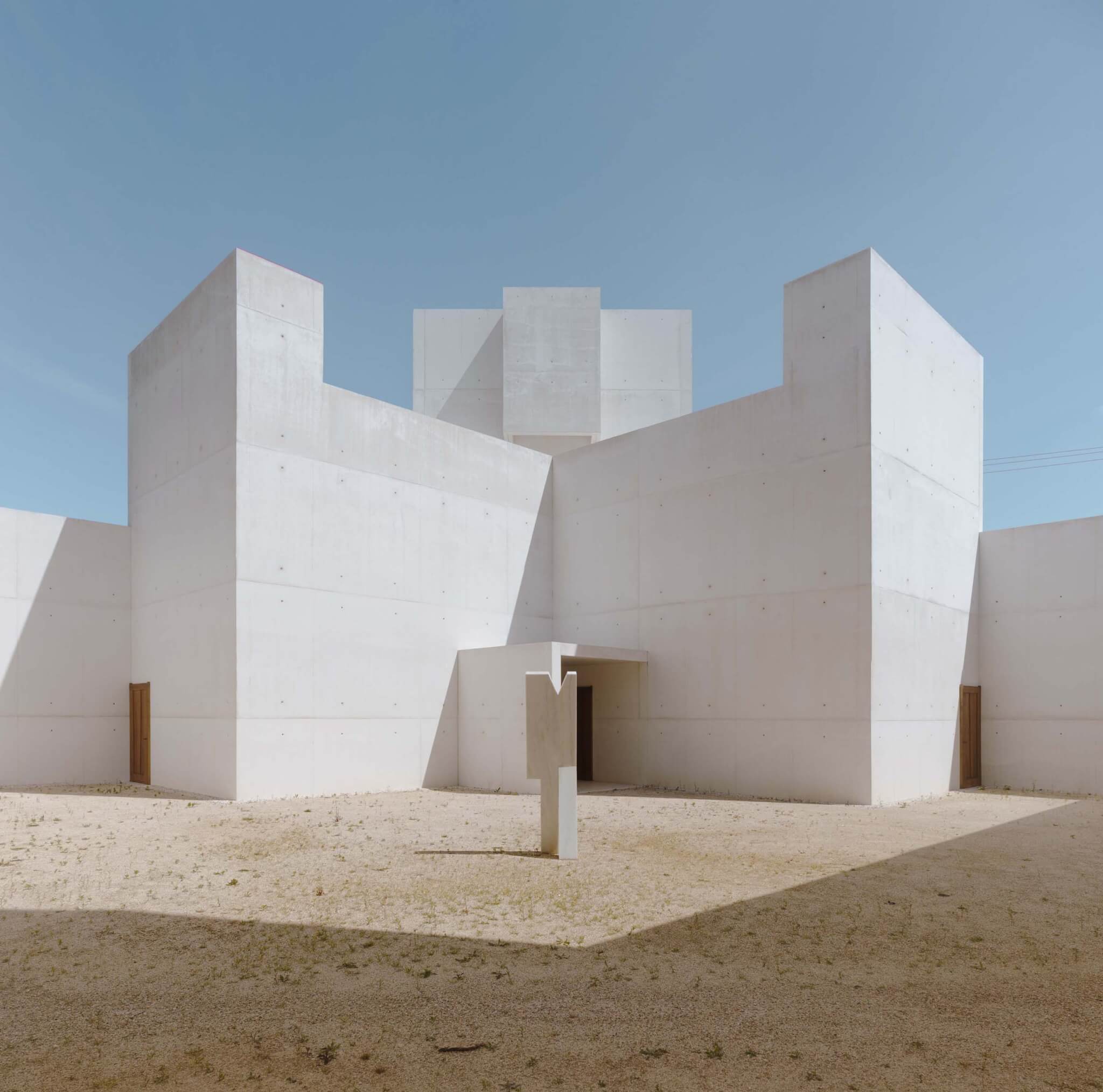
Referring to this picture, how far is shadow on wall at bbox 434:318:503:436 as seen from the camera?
25.6 m

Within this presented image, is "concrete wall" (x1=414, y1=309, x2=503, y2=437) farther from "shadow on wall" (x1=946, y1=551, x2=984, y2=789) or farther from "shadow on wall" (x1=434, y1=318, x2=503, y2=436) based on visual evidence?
"shadow on wall" (x1=946, y1=551, x2=984, y2=789)

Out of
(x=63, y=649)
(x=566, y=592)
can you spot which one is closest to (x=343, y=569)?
(x=566, y=592)

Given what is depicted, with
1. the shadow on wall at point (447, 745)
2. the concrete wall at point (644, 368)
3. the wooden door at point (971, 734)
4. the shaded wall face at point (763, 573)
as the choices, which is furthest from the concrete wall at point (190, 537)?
the wooden door at point (971, 734)

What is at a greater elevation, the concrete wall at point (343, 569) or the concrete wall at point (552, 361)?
the concrete wall at point (552, 361)

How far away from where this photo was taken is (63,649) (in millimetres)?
16609

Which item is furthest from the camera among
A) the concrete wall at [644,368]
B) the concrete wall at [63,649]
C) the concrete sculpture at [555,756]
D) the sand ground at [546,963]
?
the concrete wall at [644,368]

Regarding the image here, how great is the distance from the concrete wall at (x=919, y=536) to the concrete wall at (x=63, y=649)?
15.0 m

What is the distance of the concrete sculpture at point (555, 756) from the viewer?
8.69 meters

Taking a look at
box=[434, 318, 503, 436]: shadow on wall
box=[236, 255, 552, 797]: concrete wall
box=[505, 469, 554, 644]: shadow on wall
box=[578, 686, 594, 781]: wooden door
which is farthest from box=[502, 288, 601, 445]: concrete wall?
box=[578, 686, 594, 781]: wooden door

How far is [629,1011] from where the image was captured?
4395 mm

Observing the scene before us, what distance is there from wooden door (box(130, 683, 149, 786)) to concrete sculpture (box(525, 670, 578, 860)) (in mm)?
10967

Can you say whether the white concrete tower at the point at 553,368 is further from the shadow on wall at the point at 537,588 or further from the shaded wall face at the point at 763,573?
the shaded wall face at the point at 763,573

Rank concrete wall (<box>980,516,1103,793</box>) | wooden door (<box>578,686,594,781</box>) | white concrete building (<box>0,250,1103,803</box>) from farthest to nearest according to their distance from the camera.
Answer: wooden door (<box>578,686,594,781</box>)
concrete wall (<box>980,516,1103,793</box>)
white concrete building (<box>0,250,1103,803</box>)

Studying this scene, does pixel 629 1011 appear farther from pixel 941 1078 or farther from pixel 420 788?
pixel 420 788
